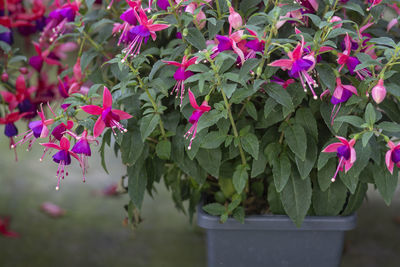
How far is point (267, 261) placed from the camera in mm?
1202

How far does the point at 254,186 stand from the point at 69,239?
0.77 metres

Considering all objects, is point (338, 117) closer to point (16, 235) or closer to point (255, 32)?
point (255, 32)

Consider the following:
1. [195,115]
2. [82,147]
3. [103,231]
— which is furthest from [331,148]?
[103,231]

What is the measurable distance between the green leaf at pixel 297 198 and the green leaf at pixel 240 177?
0.09 meters

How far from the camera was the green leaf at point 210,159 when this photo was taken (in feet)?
3.56

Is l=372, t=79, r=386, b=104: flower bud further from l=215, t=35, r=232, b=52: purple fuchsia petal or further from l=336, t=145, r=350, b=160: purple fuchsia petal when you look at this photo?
l=215, t=35, r=232, b=52: purple fuchsia petal

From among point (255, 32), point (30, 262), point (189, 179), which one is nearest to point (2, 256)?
point (30, 262)

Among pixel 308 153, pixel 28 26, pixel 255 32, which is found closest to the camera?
pixel 255 32

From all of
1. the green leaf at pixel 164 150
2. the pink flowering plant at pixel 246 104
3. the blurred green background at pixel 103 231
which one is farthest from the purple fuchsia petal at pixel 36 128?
the blurred green background at pixel 103 231

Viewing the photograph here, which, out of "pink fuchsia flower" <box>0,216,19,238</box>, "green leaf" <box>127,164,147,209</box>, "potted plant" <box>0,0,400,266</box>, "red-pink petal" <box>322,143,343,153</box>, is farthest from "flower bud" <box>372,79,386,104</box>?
"pink fuchsia flower" <box>0,216,19,238</box>

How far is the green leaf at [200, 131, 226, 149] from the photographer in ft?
3.40

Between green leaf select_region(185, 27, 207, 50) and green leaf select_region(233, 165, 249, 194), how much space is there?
28cm

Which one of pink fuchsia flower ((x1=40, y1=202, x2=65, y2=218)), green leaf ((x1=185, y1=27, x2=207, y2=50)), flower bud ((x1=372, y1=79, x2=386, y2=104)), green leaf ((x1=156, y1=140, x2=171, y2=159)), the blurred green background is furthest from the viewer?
pink fuchsia flower ((x1=40, y1=202, x2=65, y2=218))

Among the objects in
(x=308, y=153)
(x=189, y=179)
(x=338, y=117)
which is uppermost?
(x=338, y=117)
